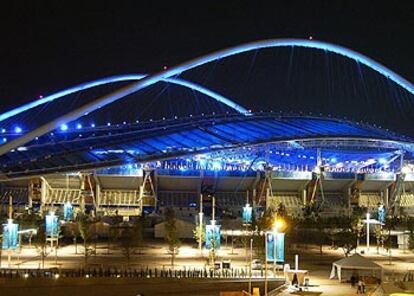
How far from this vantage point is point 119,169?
82.8 metres

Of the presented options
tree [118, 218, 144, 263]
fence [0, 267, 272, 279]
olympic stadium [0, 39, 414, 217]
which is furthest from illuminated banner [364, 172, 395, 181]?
fence [0, 267, 272, 279]

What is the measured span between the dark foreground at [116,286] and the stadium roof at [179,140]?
3114 centimetres

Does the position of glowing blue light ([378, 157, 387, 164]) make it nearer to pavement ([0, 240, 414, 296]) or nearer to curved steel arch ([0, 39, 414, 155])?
curved steel arch ([0, 39, 414, 155])

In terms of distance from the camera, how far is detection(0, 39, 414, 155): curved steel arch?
36.9m

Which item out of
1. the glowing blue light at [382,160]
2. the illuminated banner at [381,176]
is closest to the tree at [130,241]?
the illuminated banner at [381,176]

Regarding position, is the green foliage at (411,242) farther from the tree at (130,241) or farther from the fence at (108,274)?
the fence at (108,274)

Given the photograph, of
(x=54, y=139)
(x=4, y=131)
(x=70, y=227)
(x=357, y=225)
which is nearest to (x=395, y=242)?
(x=357, y=225)

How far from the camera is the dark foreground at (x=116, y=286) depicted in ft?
107

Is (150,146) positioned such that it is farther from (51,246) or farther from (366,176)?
(366,176)

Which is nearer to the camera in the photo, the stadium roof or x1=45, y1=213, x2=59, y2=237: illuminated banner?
x1=45, y1=213, x2=59, y2=237: illuminated banner

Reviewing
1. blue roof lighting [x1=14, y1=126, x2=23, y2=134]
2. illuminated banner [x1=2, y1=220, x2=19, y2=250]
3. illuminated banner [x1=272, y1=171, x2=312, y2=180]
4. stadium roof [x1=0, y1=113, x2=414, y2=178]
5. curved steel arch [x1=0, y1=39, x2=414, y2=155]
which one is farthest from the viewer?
illuminated banner [x1=272, y1=171, x2=312, y2=180]

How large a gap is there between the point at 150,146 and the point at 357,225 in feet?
78.5

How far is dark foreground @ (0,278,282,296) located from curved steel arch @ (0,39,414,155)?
6.67 meters

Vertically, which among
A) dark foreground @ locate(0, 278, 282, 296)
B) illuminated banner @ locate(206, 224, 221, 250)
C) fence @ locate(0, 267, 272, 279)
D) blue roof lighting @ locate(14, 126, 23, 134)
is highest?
blue roof lighting @ locate(14, 126, 23, 134)
